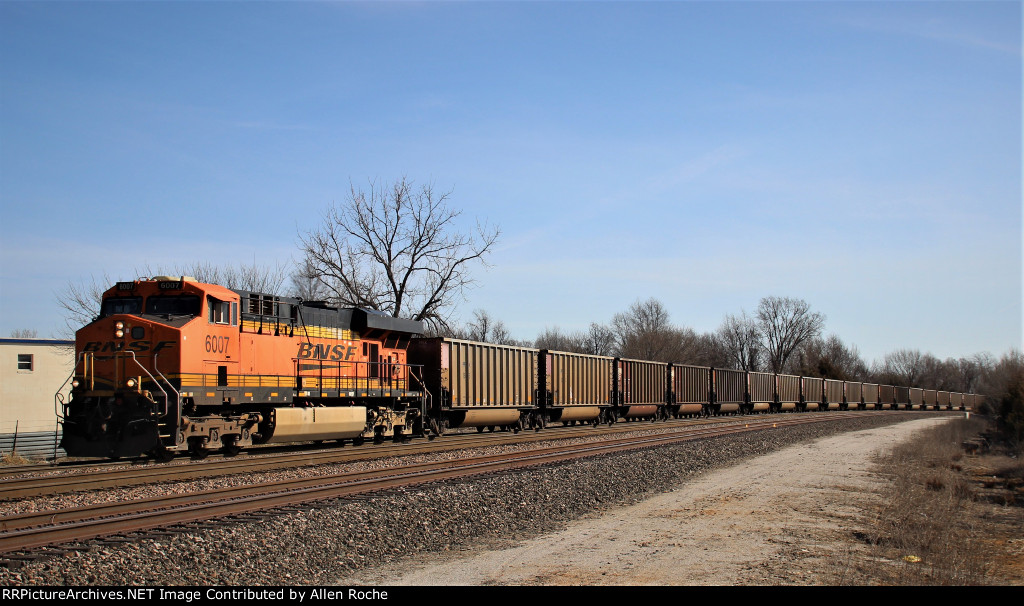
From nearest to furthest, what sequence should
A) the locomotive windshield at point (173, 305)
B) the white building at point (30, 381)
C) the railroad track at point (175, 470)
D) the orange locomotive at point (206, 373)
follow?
the railroad track at point (175, 470), the orange locomotive at point (206, 373), the locomotive windshield at point (173, 305), the white building at point (30, 381)

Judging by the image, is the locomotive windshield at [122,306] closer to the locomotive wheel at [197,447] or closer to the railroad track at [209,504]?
the locomotive wheel at [197,447]

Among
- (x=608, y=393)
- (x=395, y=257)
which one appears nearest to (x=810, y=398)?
(x=608, y=393)

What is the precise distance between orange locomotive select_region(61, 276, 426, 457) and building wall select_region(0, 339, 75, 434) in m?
17.1

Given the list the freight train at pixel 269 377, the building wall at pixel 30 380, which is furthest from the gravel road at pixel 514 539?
the building wall at pixel 30 380

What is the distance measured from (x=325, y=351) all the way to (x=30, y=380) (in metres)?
19.7

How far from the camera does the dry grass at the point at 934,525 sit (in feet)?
25.3

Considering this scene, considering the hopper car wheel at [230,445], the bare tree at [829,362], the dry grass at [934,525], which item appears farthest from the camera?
the bare tree at [829,362]

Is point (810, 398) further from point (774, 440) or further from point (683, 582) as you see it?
point (683, 582)

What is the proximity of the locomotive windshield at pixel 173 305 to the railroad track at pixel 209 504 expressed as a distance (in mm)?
4998

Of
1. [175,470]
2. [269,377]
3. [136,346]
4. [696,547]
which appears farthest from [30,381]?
[696,547]

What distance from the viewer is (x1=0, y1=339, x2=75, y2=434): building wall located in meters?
31.4

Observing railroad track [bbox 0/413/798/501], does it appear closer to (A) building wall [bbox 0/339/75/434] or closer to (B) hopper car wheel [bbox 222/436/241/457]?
(B) hopper car wheel [bbox 222/436/241/457]

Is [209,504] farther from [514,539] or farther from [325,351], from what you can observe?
[325,351]

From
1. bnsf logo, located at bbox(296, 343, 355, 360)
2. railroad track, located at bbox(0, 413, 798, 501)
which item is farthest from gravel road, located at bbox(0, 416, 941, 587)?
bnsf logo, located at bbox(296, 343, 355, 360)
